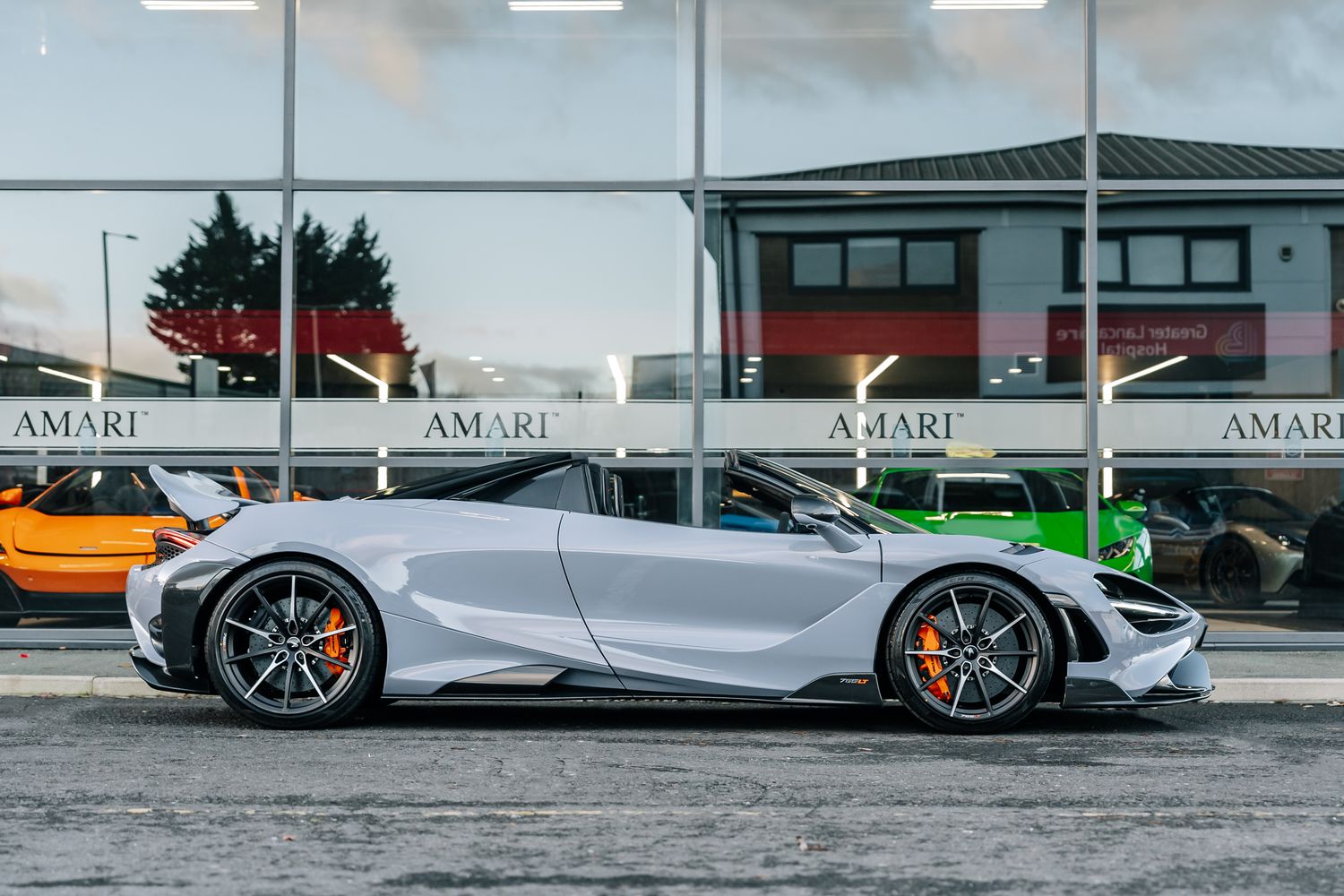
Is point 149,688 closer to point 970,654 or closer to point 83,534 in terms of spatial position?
point 83,534

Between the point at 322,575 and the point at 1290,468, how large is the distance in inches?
263

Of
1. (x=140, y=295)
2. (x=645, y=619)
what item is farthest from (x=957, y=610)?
(x=140, y=295)

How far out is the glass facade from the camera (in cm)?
952

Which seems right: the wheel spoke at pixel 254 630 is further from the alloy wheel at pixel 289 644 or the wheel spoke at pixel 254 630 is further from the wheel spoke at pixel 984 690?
the wheel spoke at pixel 984 690

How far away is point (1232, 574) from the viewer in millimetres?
9523

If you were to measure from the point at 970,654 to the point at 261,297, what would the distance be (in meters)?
5.86

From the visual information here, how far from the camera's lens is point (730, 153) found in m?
9.83

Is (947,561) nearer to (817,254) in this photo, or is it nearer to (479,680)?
(479,680)

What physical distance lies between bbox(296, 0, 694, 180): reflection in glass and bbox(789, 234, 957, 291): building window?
3.62 ft

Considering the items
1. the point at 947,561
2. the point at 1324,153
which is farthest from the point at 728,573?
the point at 1324,153

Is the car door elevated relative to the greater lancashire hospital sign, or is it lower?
lower

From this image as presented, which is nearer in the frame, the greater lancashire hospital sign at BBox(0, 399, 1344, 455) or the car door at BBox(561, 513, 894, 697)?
the car door at BBox(561, 513, 894, 697)

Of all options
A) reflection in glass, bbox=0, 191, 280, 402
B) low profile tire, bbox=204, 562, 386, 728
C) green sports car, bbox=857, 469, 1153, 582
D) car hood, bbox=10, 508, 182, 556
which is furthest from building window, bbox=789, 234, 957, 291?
low profile tire, bbox=204, 562, 386, 728

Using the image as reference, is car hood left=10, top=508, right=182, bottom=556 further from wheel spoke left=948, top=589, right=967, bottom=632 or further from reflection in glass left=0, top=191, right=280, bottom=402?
wheel spoke left=948, top=589, right=967, bottom=632
